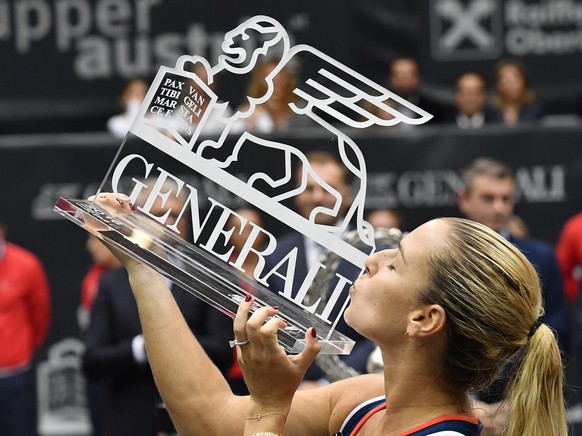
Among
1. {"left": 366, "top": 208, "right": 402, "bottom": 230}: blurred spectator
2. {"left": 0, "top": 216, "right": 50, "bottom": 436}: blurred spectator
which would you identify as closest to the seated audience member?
{"left": 366, "top": 208, "right": 402, "bottom": 230}: blurred spectator

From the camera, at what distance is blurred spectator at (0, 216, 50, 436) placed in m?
6.67

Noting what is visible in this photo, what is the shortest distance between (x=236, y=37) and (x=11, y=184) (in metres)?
5.07

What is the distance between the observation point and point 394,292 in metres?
2.29

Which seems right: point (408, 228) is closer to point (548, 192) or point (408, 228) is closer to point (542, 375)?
point (548, 192)

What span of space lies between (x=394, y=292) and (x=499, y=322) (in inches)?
7.7

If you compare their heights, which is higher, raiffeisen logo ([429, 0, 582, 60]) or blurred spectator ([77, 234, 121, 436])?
raiffeisen logo ([429, 0, 582, 60])

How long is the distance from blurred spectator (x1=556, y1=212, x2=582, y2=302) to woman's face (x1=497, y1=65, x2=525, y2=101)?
4.76ft

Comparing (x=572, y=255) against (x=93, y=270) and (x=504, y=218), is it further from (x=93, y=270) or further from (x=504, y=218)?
(x=93, y=270)

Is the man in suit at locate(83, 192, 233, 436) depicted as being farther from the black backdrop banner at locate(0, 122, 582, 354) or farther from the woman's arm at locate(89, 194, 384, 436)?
the woman's arm at locate(89, 194, 384, 436)

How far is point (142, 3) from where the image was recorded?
8.48m

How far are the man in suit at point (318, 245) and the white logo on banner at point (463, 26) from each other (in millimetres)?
4353

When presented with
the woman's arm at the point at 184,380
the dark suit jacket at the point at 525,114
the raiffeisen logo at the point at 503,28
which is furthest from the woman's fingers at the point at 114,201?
the raiffeisen logo at the point at 503,28

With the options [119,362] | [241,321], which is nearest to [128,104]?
[119,362]

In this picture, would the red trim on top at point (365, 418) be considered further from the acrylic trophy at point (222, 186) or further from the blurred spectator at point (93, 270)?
the blurred spectator at point (93, 270)
